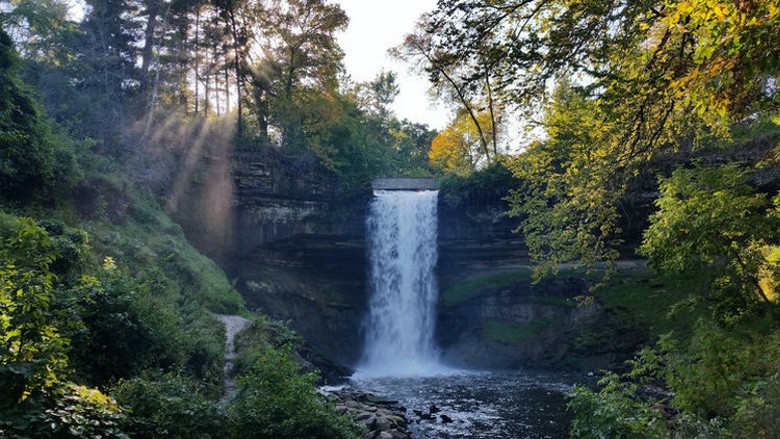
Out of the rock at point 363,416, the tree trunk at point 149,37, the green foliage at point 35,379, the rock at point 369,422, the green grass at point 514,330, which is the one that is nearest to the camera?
the green foliage at point 35,379

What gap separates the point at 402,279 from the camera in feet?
94.2

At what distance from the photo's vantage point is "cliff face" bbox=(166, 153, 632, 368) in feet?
83.3

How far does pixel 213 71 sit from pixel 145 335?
25.5m

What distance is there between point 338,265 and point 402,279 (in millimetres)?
3941

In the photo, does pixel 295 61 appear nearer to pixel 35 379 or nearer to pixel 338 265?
pixel 338 265

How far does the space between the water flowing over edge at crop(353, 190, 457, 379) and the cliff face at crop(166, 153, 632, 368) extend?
0.60m

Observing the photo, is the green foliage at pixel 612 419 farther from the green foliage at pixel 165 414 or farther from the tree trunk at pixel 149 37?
the tree trunk at pixel 149 37

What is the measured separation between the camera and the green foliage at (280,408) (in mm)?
7562

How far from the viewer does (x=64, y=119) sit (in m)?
21.3

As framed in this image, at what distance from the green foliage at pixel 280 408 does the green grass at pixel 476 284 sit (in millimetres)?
19660

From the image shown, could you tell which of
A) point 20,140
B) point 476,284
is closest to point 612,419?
point 20,140

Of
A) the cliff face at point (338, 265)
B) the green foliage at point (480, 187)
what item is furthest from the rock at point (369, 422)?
the green foliage at point (480, 187)

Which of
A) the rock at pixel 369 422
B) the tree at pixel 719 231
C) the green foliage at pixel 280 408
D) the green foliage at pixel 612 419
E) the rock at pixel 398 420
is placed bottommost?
the rock at pixel 398 420

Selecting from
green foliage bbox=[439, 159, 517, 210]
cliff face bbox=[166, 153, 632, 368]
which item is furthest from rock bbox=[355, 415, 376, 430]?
green foliage bbox=[439, 159, 517, 210]
